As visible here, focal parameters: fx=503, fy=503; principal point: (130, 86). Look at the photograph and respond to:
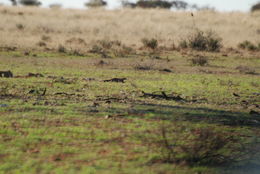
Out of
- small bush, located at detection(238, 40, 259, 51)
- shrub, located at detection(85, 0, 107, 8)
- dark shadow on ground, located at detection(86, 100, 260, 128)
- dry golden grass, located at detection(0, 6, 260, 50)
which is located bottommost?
small bush, located at detection(238, 40, 259, 51)

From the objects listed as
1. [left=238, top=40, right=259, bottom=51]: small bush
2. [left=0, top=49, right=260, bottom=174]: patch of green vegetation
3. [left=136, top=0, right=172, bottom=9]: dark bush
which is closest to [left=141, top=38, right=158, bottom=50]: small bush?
[left=238, top=40, right=259, bottom=51]: small bush

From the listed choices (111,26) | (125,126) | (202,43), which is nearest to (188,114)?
(125,126)

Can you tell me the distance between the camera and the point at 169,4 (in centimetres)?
6406

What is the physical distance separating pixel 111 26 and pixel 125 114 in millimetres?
28802

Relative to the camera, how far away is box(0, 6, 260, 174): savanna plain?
539cm

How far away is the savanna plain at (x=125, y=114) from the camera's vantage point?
5.39m

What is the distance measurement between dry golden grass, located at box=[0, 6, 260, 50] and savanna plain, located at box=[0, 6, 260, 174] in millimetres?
4595

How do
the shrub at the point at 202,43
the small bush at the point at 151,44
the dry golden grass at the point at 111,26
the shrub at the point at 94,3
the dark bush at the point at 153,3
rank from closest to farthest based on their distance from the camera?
the shrub at the point at 202,43 → the small bush at the point at 151,44 → the dry golden grass at the point at 111,26 → the shrub at the point at 94,3 → the dark bush at the point at 153,3

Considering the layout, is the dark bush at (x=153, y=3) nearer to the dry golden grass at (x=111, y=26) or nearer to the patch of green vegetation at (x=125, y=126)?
the dry golden grass at (x=111, y=26)

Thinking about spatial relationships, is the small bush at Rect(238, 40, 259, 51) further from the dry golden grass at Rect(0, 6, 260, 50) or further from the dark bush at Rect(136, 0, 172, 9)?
the dark bush at Rect(136, 0, 172, 9)

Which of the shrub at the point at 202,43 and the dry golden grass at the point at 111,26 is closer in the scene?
the shrub at the point at 202,43

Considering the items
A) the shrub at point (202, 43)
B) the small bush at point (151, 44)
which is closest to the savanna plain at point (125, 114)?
the shrub at point (202, 43)

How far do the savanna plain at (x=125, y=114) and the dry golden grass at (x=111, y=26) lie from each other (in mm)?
4595

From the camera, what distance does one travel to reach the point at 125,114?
7684mm
